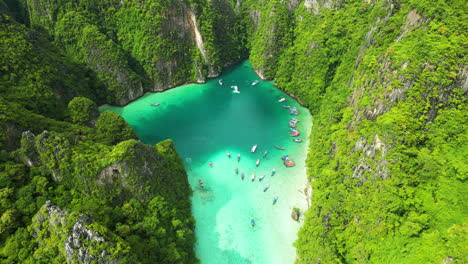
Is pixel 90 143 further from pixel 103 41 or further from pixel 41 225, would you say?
pixel 103 41

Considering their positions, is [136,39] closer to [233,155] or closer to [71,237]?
[233,155]

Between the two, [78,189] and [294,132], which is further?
[294,132]

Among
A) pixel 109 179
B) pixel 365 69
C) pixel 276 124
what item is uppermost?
pixel 365 69

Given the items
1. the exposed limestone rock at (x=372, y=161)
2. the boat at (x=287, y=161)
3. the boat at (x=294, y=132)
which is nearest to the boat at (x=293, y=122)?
the boat at (x=294, y=132)

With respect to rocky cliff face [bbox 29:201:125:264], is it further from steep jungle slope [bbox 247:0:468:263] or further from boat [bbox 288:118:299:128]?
boat [bbox 288:118:299:128]

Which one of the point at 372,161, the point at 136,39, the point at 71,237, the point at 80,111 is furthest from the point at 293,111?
the point at 71,237

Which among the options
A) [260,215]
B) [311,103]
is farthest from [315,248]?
[311,103]

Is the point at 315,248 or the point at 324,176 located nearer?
the point at 315,248

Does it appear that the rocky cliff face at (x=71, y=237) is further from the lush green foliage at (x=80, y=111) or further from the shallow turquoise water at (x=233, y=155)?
the lush green foliage at (x=80, y=111)
